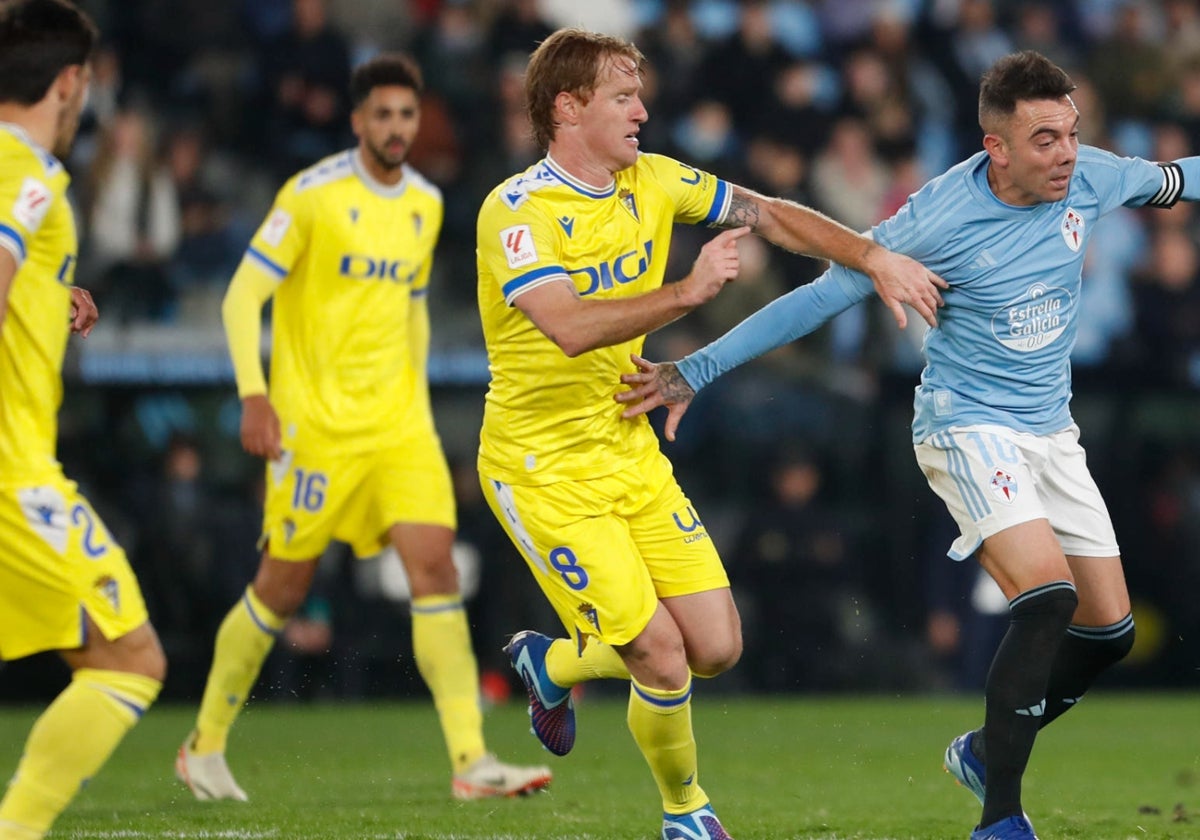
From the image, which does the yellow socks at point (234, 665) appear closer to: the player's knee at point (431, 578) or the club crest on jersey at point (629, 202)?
the player's knee at point (431, 578)

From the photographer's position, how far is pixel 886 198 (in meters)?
14.2

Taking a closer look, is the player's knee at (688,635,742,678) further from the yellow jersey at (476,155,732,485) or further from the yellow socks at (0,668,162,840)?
the yellow socks at (0,668,162,840)

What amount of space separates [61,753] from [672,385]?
8.07ft

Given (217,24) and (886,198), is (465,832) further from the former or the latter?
(217,24)

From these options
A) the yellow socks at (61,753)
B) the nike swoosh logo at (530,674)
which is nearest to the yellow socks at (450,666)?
the nike swoosh logo at (530,674)

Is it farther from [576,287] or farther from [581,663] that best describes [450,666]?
[576,287]

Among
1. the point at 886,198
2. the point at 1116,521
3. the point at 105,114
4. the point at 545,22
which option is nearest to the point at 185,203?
the point at 105,114

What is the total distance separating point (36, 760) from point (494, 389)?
215 cm

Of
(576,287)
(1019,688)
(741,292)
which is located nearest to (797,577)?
(741,292)

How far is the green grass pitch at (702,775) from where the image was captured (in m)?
7.08

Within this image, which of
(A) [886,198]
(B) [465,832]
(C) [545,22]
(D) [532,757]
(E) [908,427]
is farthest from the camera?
(C) [545,22]

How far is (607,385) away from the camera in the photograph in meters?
6.62

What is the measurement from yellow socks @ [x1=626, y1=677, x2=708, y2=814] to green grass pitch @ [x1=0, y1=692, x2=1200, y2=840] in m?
0.43

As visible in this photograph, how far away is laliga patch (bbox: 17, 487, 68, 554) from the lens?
5.31 meters
